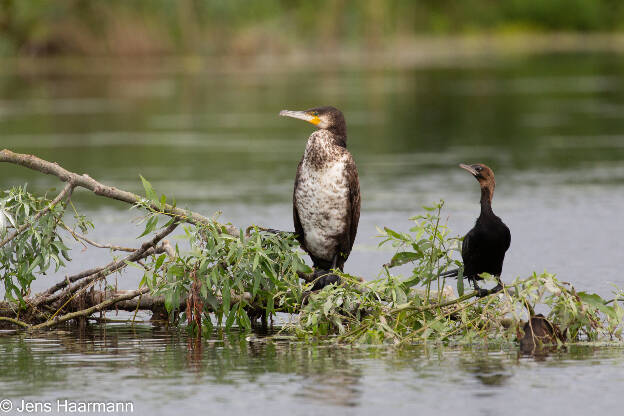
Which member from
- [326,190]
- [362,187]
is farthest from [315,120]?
[362,187]

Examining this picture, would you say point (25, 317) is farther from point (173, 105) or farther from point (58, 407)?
point (173, 105)

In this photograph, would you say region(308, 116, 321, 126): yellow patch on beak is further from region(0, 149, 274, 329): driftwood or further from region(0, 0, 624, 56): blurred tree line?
region(0, 0, 624, 56): blurred tree line

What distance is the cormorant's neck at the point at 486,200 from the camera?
8453mm

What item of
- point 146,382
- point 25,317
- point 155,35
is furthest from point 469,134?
point 155,35

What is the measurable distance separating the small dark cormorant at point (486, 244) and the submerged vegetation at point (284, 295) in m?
0.16

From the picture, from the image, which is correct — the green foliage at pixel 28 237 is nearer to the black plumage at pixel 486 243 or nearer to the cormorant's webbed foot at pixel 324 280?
the cormorant's webbed foot at pixel 324 280

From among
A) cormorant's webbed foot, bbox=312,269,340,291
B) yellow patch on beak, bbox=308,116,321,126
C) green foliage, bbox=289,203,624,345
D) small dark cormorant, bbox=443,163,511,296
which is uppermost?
yellow patch on beak, bbox=308,116,321,126

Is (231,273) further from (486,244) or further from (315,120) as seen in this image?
(486,244)

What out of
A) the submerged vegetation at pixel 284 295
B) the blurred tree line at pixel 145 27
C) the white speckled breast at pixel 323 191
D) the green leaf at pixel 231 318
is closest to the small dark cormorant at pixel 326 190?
the white speckled breast at pixel 323 191

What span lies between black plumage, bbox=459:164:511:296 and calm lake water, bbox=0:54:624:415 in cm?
60

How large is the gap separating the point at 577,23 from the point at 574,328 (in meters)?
95.9

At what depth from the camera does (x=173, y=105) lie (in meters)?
35.8

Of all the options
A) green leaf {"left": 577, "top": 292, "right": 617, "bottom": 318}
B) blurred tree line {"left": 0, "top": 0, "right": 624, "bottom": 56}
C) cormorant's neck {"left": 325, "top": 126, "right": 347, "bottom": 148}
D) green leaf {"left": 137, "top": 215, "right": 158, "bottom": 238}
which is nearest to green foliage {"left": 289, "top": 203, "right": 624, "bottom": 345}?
green leaf {"left": 577, "top": 292, "right": 617, "bottom": 318}

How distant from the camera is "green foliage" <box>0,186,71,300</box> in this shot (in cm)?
905
